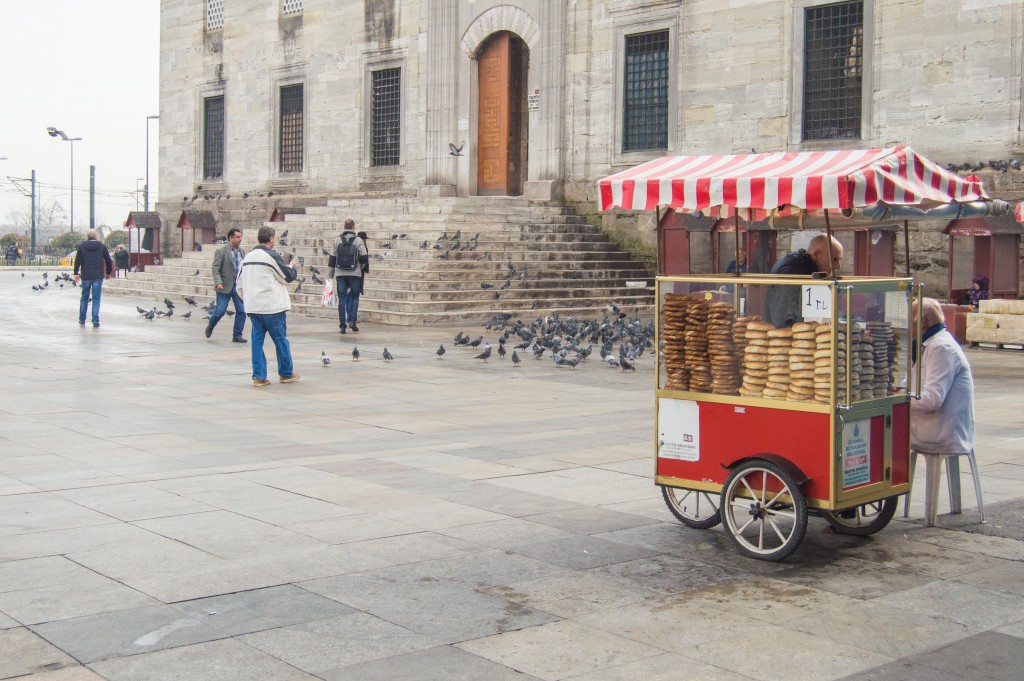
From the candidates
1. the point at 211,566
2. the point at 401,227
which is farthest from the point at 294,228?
the point at 211,566

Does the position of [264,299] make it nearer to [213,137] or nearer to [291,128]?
[291,128]

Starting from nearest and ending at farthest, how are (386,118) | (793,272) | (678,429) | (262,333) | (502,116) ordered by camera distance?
1. (678,429)
2. (793,272)
3. (262,333)
4. (502,116)
5. (386,118)

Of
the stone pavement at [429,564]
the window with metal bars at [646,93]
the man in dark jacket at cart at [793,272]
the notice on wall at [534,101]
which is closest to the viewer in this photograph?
the stone pavement at [429,564]

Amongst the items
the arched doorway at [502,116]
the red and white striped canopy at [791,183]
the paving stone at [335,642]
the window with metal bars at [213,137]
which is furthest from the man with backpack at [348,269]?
the window with metal bars at [213,137]

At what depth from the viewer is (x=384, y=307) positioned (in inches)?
878

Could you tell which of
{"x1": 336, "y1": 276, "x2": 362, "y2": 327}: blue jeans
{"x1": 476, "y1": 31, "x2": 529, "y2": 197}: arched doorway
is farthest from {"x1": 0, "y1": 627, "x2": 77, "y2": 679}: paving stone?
{"x1": 476, "y1": 31, "x2": 529, "y2": 197}: arched doorway

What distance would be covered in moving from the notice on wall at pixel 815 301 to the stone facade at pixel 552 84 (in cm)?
1604

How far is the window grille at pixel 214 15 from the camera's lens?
39.2m

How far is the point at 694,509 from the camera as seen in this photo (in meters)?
7.81

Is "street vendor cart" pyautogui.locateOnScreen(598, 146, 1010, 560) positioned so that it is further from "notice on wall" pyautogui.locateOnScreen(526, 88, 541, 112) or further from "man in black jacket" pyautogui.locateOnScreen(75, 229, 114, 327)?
"notice on wall" pyautogui.locateOnScreen(526, 88, 541, 112)

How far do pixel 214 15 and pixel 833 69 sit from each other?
76.0 feet

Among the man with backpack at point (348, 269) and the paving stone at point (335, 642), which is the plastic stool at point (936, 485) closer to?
the paving stone at point (335, 642)

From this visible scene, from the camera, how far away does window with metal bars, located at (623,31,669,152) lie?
26778mm

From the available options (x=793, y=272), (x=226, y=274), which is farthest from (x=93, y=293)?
(x=793, y=272)
